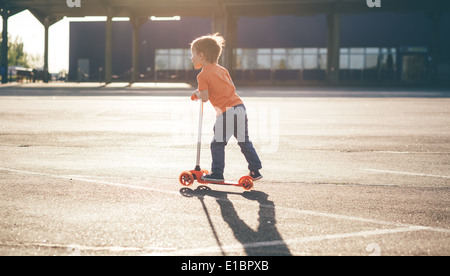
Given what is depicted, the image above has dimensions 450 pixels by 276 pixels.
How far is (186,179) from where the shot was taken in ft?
18.8

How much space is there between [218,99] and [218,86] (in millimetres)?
143

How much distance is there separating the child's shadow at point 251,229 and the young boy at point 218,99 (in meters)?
0.41

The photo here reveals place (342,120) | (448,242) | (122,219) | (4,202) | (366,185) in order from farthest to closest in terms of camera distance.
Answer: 1. (342,120)
2. (366,185)
3. (4,202)
4. (122,219)
5. (448,242)

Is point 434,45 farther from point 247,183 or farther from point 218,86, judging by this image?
point 247,183

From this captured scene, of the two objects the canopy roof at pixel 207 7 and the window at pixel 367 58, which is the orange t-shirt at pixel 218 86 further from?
the window at pixel 367 58

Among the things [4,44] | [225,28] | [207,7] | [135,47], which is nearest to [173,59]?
[135,47]

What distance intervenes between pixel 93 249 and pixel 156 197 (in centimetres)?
167

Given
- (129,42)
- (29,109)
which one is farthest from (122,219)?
(129,42)

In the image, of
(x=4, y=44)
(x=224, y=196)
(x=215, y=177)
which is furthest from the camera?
(x=4, y=44)

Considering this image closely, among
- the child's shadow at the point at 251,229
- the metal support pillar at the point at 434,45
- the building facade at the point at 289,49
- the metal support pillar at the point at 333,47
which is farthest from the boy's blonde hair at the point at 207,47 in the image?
the metal support pillar at the point at 434,45

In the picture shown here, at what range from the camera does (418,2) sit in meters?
41.6

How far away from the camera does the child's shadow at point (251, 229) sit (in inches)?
140
